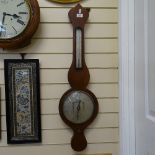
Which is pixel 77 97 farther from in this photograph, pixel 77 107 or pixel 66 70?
pixel 66 70

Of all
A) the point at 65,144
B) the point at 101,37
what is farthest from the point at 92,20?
the point at 65,144

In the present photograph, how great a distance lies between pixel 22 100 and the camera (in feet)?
4.77

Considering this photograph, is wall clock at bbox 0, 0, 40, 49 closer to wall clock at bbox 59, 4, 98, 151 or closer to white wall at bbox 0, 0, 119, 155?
white wall at bbox 0, 0, 119, 155

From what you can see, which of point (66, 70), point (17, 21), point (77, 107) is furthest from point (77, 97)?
point (17, 21)

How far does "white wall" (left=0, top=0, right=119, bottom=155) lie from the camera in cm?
149

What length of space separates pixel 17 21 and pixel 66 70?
395 mm

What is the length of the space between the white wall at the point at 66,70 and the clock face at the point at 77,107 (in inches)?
2.7

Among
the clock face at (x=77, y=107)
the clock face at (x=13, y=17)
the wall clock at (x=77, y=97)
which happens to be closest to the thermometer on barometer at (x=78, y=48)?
the wall clock at (x=77, y=97)

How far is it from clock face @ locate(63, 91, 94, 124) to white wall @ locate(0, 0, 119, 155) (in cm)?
7

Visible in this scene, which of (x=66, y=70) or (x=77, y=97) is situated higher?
(x=66, y=70)

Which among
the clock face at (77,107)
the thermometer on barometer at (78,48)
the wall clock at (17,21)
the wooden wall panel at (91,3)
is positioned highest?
the wooden wall panel at (91,3)

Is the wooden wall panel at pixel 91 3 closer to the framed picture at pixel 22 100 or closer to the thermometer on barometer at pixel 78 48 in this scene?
the thermometer on barometer at pixel 78 48

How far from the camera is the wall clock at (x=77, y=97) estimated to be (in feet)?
→ 4.79

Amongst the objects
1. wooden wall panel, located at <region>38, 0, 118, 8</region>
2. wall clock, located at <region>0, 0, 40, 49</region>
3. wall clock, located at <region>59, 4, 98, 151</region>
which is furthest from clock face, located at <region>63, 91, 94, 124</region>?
wooden wall panel, located at <region>38, 0, 118, 8</region>
